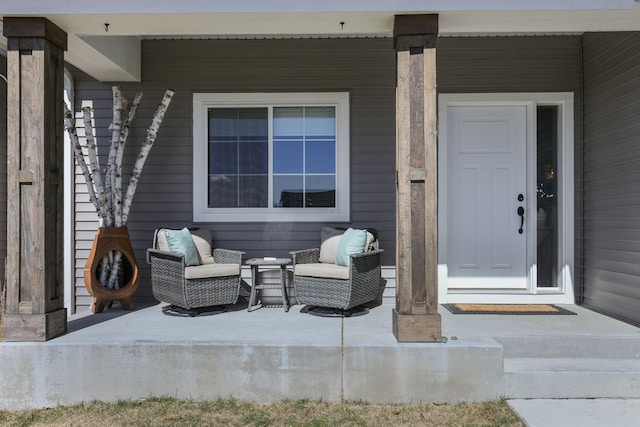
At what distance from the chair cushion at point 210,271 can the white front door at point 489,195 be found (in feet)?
7.03

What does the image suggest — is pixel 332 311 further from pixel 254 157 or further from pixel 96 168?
pixel 96 168

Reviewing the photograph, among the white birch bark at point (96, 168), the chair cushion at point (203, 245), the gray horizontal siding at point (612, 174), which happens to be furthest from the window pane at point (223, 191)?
the gray horizontal siding at point (612, 174)

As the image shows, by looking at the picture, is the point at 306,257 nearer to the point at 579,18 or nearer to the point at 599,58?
the point at 579,18

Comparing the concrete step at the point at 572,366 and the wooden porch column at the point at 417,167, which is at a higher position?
the wooden porch column at the point at 417,167

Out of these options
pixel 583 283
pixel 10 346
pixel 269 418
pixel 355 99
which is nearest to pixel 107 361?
pixel 10 346

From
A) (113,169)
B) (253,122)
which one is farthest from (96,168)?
(253,122)

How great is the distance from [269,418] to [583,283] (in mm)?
3399

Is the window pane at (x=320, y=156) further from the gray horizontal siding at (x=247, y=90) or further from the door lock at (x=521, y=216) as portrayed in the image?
the door lock at (x=521, y=216)

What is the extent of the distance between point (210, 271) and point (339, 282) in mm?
1091

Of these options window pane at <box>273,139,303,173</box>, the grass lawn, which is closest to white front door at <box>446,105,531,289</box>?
window pane at <box>273,139,303,173</box>

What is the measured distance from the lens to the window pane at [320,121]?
4.90 metres

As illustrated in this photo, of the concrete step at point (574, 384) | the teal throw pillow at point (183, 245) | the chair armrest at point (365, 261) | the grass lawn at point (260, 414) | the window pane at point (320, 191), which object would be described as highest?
the window pane at point (320, 191)

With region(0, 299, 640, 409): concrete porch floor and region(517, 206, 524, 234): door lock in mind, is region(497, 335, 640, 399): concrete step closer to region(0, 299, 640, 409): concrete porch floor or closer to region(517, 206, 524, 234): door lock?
region(0, 299, 640, 409): concrete porch floor

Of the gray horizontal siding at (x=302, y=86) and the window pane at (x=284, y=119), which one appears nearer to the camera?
the gray horizontal siding at (x=302, y=86)
